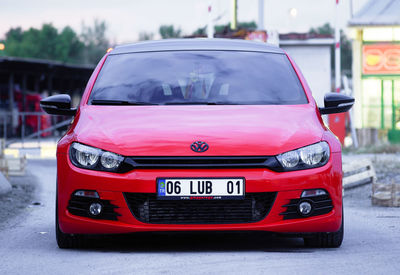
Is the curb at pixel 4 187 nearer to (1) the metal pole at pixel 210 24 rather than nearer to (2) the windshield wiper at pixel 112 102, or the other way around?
(2) the windshield wiper at pixel 112 102

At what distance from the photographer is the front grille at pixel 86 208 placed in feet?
20.5

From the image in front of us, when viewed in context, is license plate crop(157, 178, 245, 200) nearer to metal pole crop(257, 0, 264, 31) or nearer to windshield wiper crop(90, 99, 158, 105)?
windshield wiper crop(90, 99, 158, 105)

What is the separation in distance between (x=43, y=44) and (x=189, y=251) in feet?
423

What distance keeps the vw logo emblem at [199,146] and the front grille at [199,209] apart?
13.0 inches

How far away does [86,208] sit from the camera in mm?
6348

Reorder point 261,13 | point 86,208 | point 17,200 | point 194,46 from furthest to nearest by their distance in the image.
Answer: point 261,13 < point 17,200 < point 194,46 < point 86,208

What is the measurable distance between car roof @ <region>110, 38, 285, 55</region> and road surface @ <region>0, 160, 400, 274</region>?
151 centimetres

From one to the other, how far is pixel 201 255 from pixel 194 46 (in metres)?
2.13

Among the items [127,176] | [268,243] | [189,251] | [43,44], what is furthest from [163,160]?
[43,44]

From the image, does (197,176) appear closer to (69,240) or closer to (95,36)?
(69,240)

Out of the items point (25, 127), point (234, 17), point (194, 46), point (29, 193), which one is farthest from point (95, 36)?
point (194, 46)

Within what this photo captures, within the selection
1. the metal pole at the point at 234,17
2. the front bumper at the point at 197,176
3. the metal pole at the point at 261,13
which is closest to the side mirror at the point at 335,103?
the front bumper at the point at 197,176

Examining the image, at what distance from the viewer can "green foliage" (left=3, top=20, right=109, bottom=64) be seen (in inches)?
5187

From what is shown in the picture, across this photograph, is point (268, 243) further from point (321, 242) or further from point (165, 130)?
point (165, 130)
